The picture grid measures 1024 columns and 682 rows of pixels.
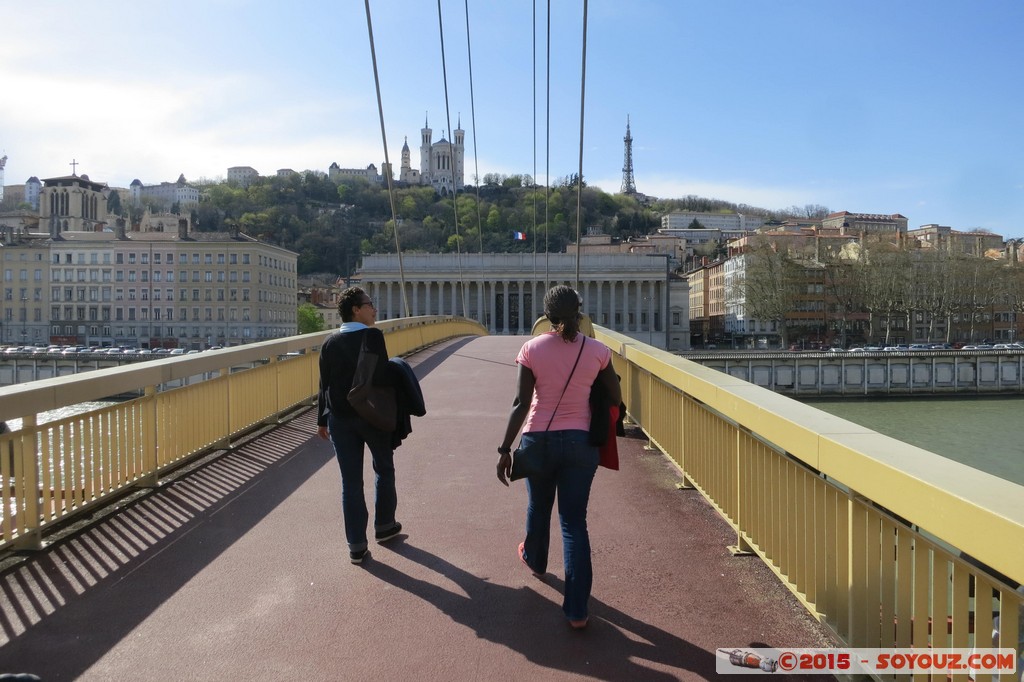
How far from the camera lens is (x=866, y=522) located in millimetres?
3105

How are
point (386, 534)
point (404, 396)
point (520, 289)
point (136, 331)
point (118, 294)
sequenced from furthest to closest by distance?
point (520, 289) < point (118, 294) < point (136, 331) < point (386, 534) < point (404, 396)

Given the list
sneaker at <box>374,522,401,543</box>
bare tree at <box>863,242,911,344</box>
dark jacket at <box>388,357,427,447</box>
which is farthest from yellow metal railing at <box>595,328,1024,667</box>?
bare tree at <box>863,242,911,344</box>

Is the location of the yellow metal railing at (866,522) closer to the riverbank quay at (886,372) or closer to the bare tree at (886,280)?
the riverbank quay at (886,372)

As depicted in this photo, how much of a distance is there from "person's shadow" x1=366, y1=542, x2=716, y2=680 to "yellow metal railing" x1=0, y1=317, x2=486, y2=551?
6.98 feet

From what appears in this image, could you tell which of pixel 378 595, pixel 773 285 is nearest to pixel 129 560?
pixel 378 595

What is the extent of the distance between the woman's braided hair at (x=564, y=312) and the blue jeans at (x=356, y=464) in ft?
4.78

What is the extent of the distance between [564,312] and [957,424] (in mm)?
48420

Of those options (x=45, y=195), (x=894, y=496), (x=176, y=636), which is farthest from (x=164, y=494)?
(x=45, y=195)

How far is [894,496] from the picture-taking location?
2703mm

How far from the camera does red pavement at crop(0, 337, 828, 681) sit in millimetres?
3438

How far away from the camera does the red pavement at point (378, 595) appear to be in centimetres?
344

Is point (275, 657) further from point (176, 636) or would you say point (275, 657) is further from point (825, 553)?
point (825, 553)

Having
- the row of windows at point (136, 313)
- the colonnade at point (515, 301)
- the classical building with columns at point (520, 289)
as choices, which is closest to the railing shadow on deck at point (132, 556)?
the row of windows at point (136, 313)

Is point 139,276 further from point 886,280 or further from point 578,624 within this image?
point 578,624
